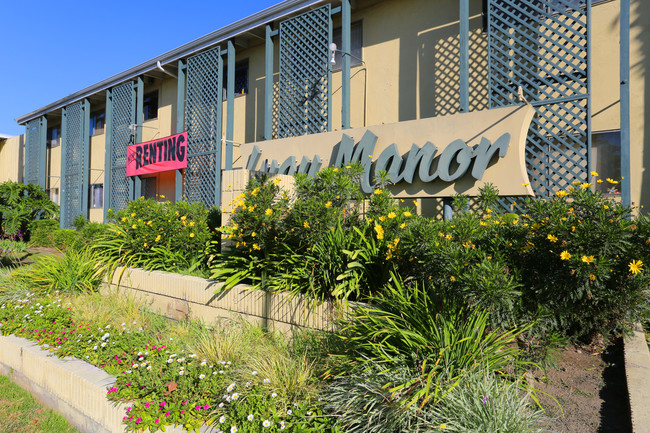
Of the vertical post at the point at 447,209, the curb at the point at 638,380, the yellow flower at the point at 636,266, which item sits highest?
the vertical post at the point at 447,209

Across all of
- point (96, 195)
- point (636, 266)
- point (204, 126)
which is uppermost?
point (204, 126)

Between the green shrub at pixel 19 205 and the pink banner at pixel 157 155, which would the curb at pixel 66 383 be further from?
the green shrub at pixel 19 205

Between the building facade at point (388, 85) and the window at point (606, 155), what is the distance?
2cm

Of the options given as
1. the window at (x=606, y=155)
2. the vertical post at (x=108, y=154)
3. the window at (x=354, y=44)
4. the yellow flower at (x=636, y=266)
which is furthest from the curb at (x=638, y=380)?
the vertical post at (x=108, y=154)

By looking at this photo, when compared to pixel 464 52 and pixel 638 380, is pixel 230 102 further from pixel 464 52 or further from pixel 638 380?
pixel 638 380

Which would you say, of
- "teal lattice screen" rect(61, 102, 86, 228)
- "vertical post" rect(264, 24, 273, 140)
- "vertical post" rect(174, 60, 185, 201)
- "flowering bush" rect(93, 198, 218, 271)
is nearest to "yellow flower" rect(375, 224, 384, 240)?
"flowering bush" rect(93, 198, 218, 271)

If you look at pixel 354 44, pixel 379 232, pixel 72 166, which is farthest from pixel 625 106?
pixel 72 166

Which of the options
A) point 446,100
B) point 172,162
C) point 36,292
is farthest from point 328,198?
point 172,162

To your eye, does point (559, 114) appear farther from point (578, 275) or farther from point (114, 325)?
point (114, 325)

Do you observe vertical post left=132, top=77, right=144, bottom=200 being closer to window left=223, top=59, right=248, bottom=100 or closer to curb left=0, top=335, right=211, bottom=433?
window left=223, top=59, right=248, bottom=100

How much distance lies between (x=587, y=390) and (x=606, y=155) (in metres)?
5.61

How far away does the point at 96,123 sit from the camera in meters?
18.2

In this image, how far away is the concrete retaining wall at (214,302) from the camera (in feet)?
14.0

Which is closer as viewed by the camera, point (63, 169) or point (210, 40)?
point (210, 40)
